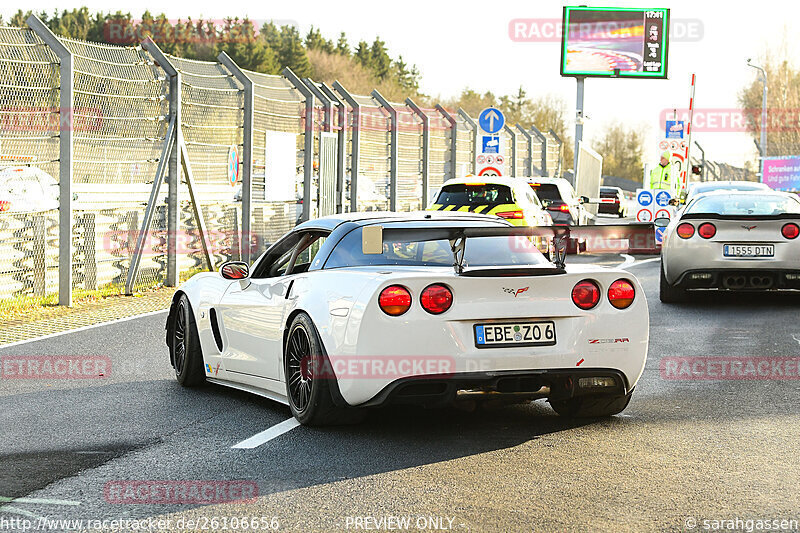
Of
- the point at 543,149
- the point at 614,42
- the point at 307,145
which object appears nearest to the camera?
the point at 307,145

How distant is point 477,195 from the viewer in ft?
65.5

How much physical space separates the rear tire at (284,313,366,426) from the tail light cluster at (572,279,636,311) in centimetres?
133

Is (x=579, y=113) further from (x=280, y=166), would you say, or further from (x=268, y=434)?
(x=268, y=434)

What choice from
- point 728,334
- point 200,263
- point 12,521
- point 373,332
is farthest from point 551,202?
point 12,521

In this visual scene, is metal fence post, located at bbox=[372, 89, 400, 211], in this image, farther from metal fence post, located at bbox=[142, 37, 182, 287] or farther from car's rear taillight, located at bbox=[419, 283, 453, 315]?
car's rear taillight, located at bbox=[419, 283, 453, 315]

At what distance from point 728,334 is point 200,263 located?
371 inches

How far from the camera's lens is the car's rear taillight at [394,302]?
6684 millimetres

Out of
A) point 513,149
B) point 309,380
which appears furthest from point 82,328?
point 513,149

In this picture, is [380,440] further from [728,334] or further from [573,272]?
[728,334]

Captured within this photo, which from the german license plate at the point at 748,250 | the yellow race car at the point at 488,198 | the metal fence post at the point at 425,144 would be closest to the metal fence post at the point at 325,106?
the yellow race car at the point at 488,198

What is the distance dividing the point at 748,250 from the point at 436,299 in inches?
338

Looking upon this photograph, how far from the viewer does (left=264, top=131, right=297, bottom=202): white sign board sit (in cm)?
2075

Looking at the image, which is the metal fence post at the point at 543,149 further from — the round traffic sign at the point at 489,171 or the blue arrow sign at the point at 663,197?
the round traffic sign at the point at 489,171

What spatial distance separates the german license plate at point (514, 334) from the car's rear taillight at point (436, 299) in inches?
7.9
